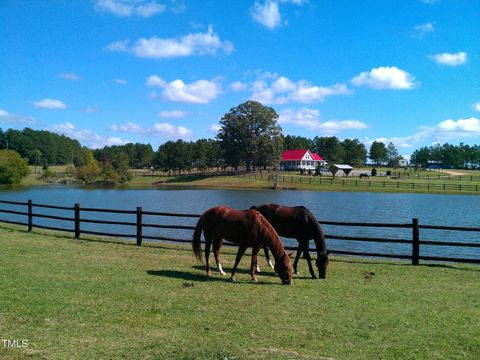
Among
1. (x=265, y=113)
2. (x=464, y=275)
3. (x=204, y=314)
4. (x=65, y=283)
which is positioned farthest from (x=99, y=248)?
(x=265, y=113)

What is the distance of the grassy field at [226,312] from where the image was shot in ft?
17.6

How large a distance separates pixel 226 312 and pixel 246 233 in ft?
9.14

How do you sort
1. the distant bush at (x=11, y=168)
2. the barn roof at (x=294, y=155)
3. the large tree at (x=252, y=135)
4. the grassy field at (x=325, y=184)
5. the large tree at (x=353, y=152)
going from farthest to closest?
1. the large tree at (x=353, y=152)
2. the barn roof at (x=294, y=155)
3. the large tree at (x=252, y=135)
4. the distant bush at (x=11, y=168)
5. the grassy field at (x=325, y=184)

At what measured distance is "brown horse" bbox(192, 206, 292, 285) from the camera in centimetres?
917

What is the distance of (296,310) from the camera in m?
7.11

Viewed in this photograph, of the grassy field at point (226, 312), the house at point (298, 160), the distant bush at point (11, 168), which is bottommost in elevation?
the grassy field at point (226, 312)

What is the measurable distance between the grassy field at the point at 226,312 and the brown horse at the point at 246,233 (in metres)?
0.45

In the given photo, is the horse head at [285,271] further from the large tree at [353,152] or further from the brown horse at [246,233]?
the large tree at [353,152]

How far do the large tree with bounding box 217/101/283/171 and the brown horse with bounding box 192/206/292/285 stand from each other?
255 ft

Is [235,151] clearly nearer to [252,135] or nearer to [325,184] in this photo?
[252,135]

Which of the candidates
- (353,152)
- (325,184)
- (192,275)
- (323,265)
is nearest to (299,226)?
(323,265)

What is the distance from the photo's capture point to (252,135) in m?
89.9

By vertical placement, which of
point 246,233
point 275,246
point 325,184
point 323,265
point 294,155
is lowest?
point 323,265

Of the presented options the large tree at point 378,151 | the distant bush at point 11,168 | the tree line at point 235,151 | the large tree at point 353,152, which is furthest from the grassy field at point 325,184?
the large tree at point 378,151
